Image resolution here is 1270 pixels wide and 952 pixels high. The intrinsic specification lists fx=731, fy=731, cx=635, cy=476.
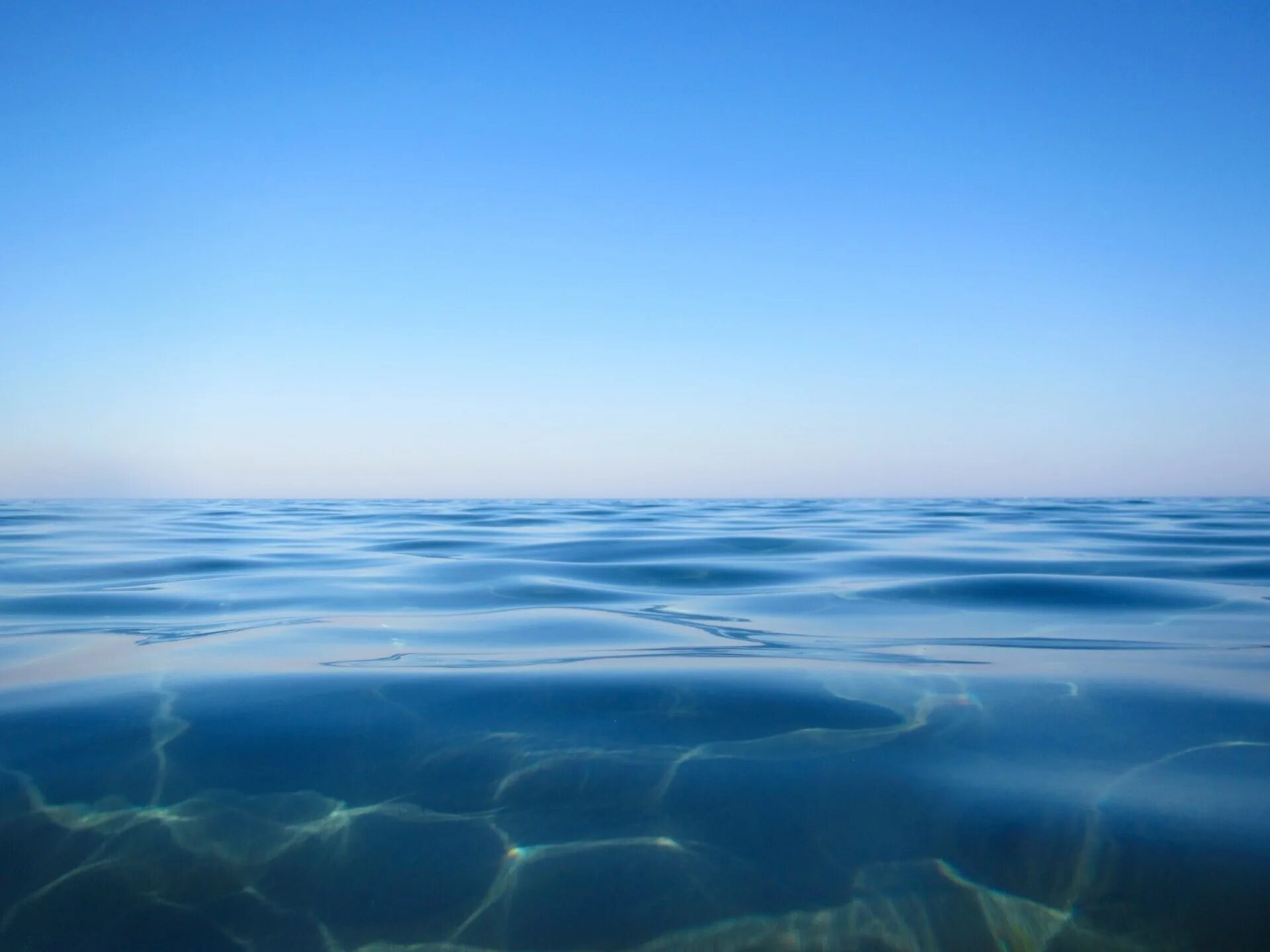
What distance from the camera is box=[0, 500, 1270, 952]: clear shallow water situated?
5.37ft

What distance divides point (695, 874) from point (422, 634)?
2.81 m

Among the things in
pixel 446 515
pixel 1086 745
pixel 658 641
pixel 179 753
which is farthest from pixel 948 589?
pixel 446 515

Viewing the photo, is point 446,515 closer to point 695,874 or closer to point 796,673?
point 796,673

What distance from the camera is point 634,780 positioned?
2176 millimetres

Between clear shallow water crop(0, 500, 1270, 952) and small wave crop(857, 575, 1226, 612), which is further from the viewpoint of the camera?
small wave crop(857, 575, 1226, 612)

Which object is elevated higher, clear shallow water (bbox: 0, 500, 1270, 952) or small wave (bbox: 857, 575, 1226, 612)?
small wave (bbox: 857, 575, 1226, 612)

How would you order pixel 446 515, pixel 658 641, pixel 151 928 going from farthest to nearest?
pixel 446 515 → pixel 658 641 → pixel 151 928

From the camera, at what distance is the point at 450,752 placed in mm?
2354

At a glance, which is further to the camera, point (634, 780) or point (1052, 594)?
point (1052, 594)

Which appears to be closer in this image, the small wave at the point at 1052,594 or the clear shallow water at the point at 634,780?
the clear shallow water at the point at 634,780

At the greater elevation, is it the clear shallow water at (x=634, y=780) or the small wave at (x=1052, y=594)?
the small wave at (x=1052, y=594)

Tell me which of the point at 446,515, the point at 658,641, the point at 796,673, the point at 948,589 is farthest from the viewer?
the point at 446,515

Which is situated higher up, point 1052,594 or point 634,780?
point 1052,594

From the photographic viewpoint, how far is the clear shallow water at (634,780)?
5.37ft
